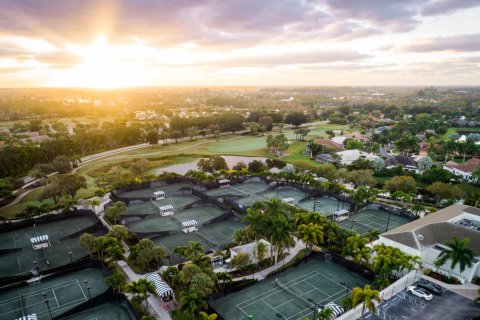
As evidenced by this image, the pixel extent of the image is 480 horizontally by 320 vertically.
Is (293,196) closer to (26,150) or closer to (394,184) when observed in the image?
(394,184)

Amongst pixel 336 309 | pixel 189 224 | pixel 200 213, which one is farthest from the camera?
pixel 200 213

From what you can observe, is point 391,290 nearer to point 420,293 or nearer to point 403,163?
point 420,293

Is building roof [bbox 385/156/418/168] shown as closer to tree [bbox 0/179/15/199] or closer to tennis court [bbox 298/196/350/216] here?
tennis court [bbox 298/196/350/216]

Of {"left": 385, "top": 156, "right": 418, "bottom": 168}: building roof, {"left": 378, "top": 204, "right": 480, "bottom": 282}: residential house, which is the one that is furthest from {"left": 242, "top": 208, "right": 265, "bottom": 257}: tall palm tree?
{"left": 385, "top": 156, "right": 418, "bottom": 168}: building roof

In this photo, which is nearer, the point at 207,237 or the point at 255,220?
the point at 255,220

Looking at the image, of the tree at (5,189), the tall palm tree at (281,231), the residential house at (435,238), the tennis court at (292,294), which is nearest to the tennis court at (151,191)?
the tree at (5,189)

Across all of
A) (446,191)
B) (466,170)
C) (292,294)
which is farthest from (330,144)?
(292,294)

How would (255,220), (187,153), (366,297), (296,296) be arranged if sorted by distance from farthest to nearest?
(187,153) → (255,220) → (296,296) → (366,297)

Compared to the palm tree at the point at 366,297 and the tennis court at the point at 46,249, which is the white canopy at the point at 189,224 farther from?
the palm tree at the point at 366,297
